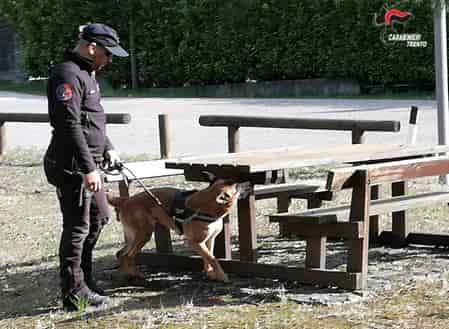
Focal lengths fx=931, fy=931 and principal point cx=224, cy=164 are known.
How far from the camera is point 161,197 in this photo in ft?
19.3

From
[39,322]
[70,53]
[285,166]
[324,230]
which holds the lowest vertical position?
[39,322]

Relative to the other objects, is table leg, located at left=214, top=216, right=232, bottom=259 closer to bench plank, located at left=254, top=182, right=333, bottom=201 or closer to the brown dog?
the brown dog

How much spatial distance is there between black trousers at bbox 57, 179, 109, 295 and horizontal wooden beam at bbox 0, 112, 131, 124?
6699mm

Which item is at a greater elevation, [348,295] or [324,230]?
[324,230]

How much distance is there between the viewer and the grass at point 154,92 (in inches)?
972

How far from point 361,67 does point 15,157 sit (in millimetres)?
13988

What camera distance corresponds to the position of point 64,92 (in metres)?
4.98

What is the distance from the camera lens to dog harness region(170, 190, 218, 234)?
18.3 feet

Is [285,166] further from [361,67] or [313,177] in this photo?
[361,67]

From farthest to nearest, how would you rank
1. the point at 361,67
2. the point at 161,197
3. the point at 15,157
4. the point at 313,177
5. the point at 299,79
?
1. the point at 299,79
2. the point at 361,67
3. the point at 15,157
4. the point at 313,177
5. the point at 161,197

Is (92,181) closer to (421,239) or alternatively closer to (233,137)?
(421,239)

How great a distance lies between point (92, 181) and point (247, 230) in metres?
1.41

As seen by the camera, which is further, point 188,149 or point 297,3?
point 297,3

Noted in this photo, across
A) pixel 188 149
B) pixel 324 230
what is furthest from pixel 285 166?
pixel 188 149
